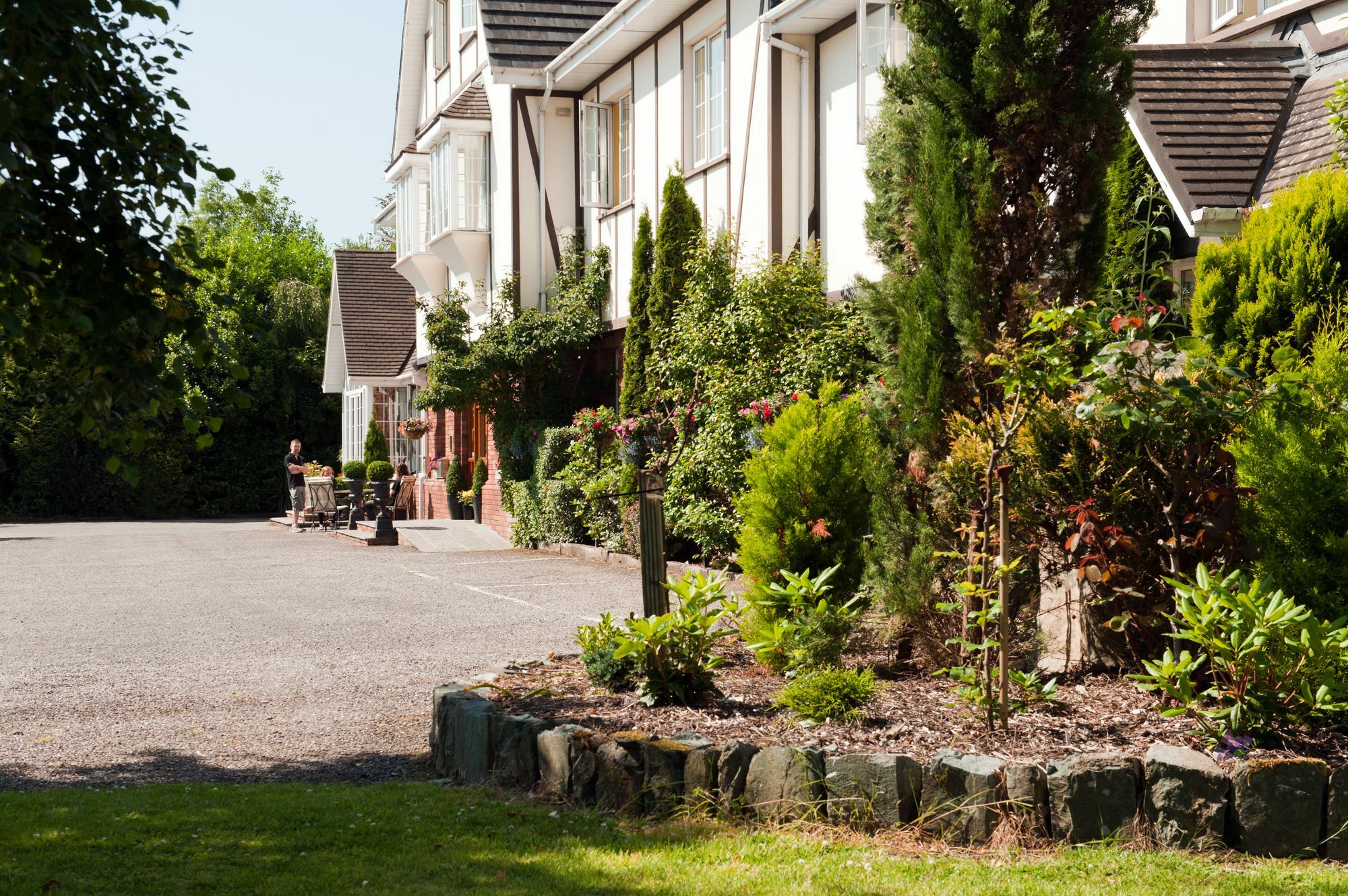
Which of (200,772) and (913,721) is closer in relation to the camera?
(913,721)

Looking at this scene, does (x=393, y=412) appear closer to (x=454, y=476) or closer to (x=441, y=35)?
(x=454, y=476)

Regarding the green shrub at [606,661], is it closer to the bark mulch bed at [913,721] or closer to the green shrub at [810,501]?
the bark mulch bed at [913,721]

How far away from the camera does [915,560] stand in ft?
21.2

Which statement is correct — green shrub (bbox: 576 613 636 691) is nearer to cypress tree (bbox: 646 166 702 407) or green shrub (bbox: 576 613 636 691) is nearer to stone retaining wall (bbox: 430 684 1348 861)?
stone retaining wall (bbox: 430 684 1348 861)

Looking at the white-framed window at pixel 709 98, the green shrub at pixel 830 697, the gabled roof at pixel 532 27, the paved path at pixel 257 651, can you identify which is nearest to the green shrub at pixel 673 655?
the green shrub at pixel 830 697

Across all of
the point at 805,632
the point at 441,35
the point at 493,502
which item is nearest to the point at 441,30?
the point at 441,35

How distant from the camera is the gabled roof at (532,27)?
68.0ft

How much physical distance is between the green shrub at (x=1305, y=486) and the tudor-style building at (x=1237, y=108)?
13.6 feet

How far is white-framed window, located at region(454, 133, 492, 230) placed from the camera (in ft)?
73.0

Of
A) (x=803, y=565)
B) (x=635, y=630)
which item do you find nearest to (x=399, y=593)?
(x=803, y=565)

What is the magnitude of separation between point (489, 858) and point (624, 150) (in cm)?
1619

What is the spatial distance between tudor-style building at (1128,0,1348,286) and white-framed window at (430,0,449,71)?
57.6 ft

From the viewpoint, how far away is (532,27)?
21.2 m

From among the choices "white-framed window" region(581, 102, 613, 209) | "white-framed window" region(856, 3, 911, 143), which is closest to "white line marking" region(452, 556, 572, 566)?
"white-framed window" region(581, 102, 613, 209)
